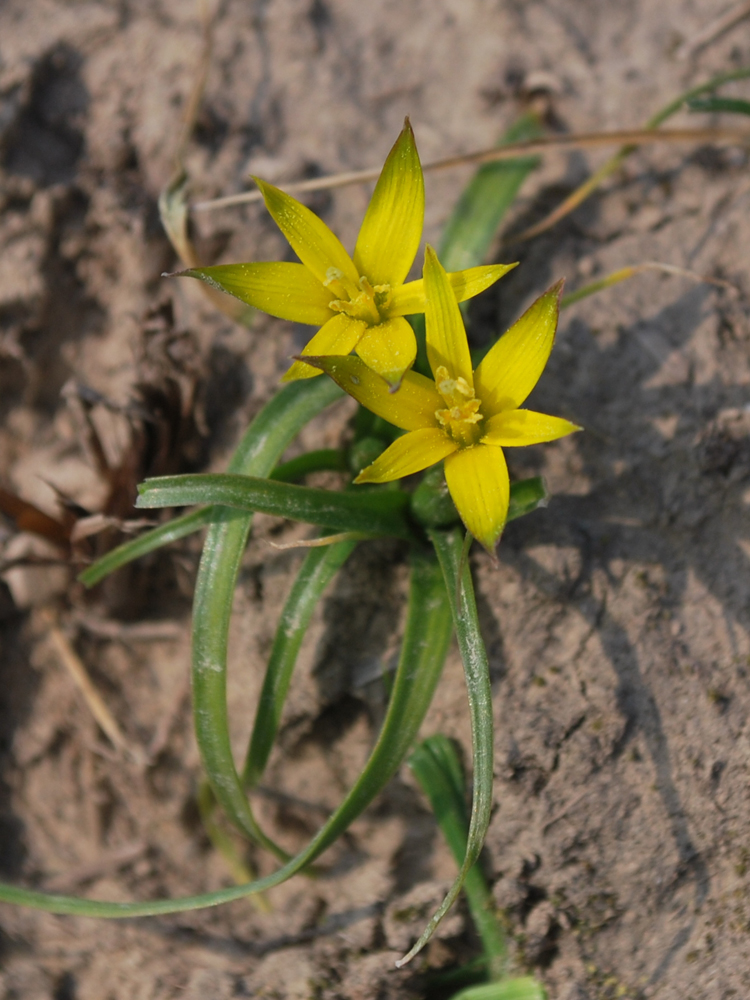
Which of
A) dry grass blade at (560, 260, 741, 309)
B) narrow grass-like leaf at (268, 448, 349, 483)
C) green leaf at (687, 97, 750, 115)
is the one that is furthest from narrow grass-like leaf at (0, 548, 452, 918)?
green leaf at (687, 97, 750, 115)

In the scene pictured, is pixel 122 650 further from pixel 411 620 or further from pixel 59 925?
pixel 411 620

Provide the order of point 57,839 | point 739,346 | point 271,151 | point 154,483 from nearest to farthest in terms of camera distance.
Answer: point 154,483 < point 739,346 < point 57,839 < point 271,151

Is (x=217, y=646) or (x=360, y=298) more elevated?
(x=360, y=298)

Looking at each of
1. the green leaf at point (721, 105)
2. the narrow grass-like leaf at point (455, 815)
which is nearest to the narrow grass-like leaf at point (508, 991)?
the narrow grass-like leaf at point (455, 815)

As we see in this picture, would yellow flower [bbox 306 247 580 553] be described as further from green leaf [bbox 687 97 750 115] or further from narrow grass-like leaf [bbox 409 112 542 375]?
green leaf [bbox 687 97 750 115]

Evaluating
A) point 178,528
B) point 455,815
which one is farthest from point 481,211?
point 455,815

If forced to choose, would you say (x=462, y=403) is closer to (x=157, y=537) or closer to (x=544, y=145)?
(x=157, y=537)

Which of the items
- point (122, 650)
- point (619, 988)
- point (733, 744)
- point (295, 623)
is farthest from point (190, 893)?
point (733, 744)
